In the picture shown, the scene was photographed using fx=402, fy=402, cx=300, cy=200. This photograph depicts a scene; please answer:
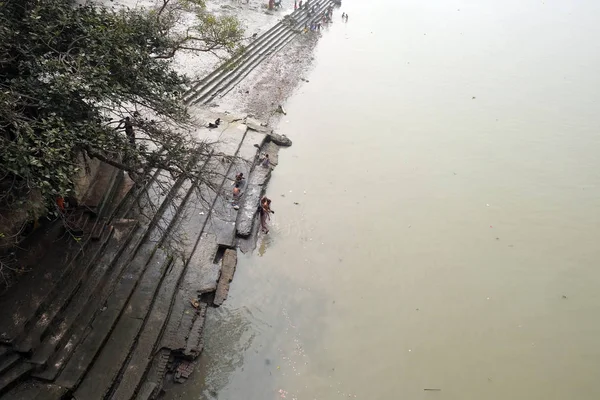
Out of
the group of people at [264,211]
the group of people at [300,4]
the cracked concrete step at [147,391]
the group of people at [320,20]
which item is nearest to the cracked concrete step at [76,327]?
the cracked concrete step at [147,391]

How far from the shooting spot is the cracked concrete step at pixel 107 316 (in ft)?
22.8

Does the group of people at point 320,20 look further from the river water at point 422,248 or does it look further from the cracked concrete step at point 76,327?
the cracked concrete step at point 76,327

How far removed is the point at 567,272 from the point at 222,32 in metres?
12.3

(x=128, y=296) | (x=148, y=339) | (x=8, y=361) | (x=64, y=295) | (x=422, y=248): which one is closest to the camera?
(x=8, y=361)

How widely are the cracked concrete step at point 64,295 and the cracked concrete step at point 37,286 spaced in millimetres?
101

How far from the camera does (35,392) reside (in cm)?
655

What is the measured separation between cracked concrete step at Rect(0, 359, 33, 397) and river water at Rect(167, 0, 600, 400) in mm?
2840

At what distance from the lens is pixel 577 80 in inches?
910

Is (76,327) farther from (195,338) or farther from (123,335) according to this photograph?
(195,338)

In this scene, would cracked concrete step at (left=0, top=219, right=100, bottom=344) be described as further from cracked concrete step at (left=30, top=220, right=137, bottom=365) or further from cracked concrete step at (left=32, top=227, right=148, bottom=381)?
cracked concrete step at (left=32, top=227, right=148, bottom=381)

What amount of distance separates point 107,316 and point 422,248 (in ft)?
28.4

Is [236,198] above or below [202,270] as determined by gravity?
above

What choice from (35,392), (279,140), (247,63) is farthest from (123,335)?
(247,63)

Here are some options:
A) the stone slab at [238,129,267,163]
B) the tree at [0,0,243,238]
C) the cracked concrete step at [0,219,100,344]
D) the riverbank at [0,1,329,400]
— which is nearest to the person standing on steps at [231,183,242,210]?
the riverbank at [0,1,329,400]
